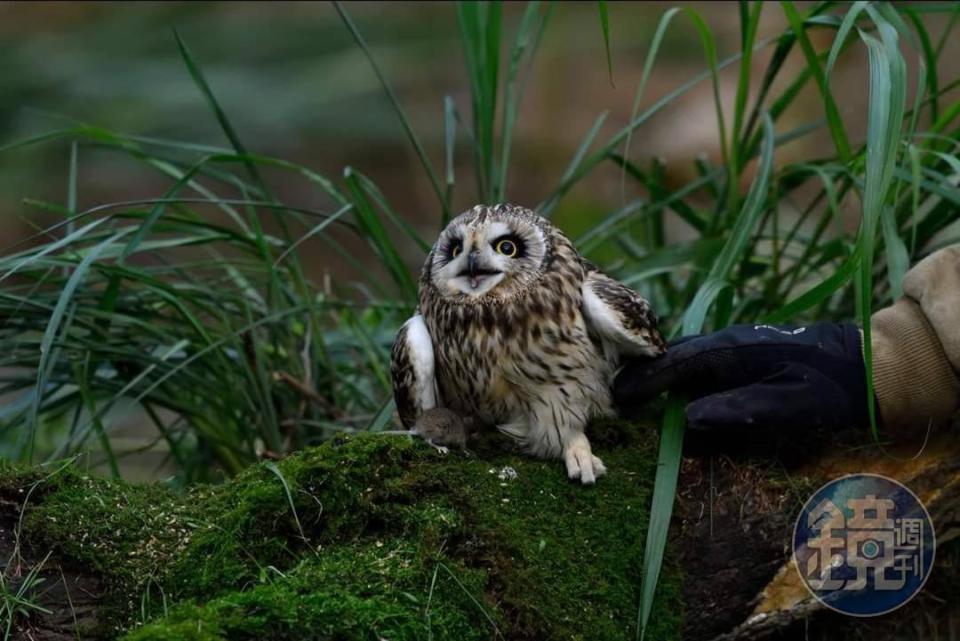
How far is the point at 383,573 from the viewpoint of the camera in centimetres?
231

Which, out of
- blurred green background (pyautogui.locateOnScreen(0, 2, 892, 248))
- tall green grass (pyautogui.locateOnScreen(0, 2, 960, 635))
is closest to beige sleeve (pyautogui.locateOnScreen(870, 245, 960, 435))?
tall green grass (pyautogui.locateOnScreen(0, 2, 960, 635))

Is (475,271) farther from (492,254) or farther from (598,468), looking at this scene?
(598,468)

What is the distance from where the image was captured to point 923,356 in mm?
2721

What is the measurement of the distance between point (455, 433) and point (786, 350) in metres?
0.75

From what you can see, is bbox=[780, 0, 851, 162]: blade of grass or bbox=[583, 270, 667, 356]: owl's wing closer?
bbox=[583, 270, 667, 356]: owl's wing

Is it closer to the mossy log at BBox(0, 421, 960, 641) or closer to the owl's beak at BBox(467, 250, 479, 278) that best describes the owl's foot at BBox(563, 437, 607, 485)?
the mossy log at BBox(0, 421, 960, 641)

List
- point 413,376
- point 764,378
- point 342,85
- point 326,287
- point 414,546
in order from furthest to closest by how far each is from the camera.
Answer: point 342,85
point 326,287
point 413,376
point 764,378
point 414,546

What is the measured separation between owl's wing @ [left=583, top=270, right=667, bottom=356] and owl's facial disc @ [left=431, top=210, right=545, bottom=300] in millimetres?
155

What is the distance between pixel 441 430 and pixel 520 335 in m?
0.29

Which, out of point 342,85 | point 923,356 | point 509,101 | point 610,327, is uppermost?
point 509,101

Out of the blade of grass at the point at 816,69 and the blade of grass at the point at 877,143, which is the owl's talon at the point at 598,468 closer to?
the blade of grass at the point at 877,143

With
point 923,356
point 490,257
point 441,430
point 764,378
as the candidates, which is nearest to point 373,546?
point 441,430

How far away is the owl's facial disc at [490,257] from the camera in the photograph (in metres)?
2.80

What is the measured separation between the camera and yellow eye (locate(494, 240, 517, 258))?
284 cm
